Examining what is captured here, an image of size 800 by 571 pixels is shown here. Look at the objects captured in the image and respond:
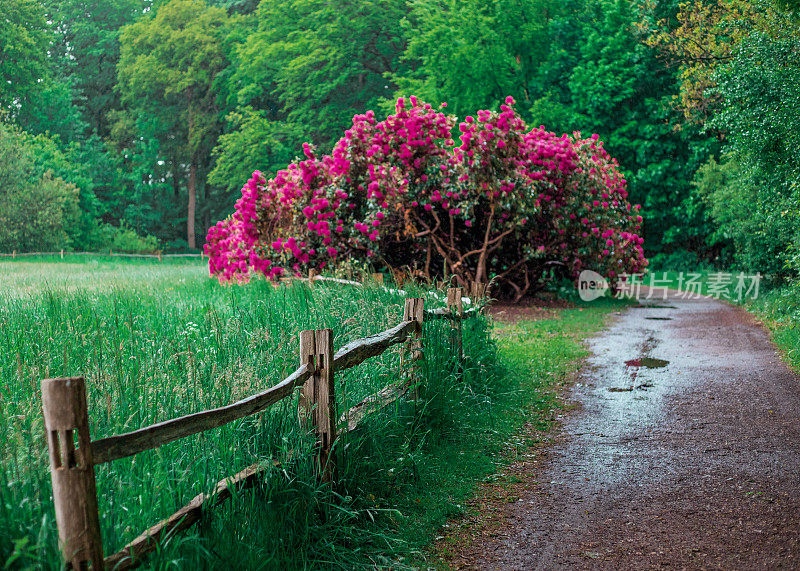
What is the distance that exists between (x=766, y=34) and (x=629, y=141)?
1611 cm

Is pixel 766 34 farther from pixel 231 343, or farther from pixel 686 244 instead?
pixel 686 244

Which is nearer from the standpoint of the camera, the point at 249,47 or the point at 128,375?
the point at 128,375

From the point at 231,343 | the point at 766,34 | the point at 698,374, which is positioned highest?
the point at 766,34

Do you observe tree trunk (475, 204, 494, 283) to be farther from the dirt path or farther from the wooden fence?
the wooden fence

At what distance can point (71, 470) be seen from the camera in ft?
8.64

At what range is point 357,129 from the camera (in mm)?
15695

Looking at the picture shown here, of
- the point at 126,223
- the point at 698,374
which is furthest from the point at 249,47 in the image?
the point at 698,374

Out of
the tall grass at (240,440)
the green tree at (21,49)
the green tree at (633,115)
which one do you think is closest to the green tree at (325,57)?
the green tree at (633,115)

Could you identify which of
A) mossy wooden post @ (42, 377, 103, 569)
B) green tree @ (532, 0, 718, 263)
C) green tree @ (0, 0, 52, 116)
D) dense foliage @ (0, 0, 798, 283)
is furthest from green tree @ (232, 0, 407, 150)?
mossy wooden post @ (42, 377, 103, 569)

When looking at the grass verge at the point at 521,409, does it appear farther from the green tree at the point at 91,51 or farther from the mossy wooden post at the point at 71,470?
the green tree at the point at 91,51

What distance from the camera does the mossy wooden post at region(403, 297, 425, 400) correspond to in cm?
621

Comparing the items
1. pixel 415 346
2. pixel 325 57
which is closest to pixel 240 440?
pixel 415 346

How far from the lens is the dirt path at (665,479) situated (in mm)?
4293

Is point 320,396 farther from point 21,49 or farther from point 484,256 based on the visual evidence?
point 21,49
